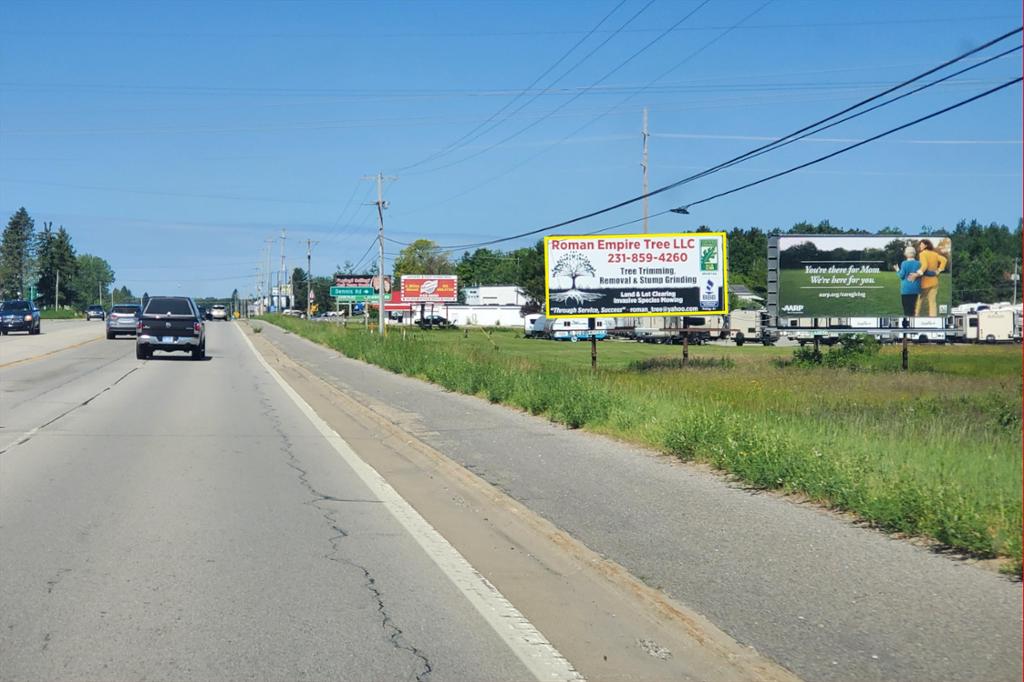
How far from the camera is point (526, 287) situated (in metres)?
141

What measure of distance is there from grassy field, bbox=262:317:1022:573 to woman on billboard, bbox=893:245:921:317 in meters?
19.6

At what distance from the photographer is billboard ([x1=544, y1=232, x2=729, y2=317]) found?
35.0 m

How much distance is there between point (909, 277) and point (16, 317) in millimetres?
46521

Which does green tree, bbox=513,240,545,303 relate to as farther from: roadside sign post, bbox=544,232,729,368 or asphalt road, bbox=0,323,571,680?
asphalt road, bbox=0,323,571,680

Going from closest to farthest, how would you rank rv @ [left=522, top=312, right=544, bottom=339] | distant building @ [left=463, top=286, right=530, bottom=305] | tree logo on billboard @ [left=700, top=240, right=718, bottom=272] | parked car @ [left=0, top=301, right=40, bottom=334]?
tree logo on billboard @ [left=700, top=240, right=718, bottom=272] → parked car @ [left=0, top=301, right=40, bottom=334] → rv @ [left=522, top=312, right=544, bottom=339] → distant building @ [left=463, top=286, right=530, bottom=305]

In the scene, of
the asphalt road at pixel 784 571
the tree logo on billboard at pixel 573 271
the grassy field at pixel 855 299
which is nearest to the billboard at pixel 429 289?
the grassy field at pixel 855 299

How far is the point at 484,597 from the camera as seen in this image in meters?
7.26

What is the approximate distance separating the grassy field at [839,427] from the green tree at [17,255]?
15459cm

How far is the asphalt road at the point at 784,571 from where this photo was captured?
5.75 metres

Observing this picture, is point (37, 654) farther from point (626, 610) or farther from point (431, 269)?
point (431, 269)

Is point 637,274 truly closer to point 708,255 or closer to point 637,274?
point 637,274

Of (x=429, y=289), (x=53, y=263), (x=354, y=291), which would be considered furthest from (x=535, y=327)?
(x=53, y=263)

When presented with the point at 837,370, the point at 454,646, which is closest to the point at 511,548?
the point at 454,646

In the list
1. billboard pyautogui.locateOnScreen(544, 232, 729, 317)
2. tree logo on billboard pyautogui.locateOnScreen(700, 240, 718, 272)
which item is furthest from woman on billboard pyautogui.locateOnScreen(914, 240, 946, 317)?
tree logo on billboard pyautogui.locateOnScreen(700, 240, 718, 272)
